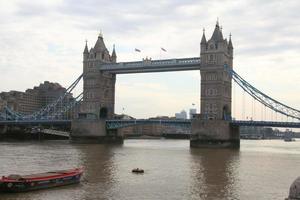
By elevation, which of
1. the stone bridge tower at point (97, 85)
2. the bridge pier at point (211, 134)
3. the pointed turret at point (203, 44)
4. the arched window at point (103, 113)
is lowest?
the bridge pier at point (211, 134)

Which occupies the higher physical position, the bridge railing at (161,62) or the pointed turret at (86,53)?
the pointed turret at (86,53)

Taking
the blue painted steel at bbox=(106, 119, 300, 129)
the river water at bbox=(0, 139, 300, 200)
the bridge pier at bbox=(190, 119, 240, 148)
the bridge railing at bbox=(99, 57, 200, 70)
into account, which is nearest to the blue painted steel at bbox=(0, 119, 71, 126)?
the blue painted steel at bbox=(106, 119, 300, 129)

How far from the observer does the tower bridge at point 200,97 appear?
277ft

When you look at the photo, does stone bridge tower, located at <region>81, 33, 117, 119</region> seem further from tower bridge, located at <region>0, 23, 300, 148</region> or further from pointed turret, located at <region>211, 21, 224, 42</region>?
pointed turret, located at <region>211, 21, 224, 42</region>

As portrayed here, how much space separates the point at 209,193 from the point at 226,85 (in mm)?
63833

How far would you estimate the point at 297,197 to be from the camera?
10055 mm

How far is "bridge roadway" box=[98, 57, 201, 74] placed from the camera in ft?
300

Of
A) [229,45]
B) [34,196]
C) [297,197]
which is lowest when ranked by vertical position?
[34,196]

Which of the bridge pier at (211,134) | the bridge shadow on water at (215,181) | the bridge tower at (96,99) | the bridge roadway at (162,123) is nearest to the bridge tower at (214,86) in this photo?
the bridge pier at (211,134)

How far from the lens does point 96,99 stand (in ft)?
345

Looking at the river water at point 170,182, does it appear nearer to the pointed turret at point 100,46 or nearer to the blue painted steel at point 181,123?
the blue painted steel at point 181,123

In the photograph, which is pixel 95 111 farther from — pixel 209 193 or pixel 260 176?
pixel 209 193

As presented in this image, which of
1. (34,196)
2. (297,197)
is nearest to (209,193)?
(34,196)

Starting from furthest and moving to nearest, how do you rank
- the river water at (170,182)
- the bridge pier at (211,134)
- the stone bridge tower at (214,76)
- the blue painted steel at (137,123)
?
the blue painted steel at (137,123) < the stone bridge tower at (214,76) < the bridge pier at (211,134) < the river water at (170,182)
